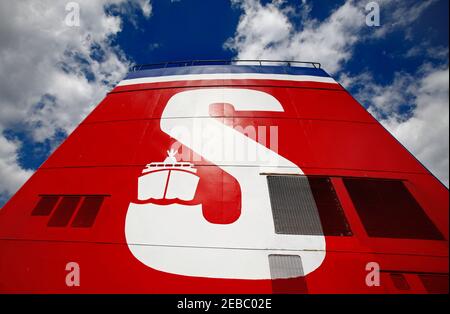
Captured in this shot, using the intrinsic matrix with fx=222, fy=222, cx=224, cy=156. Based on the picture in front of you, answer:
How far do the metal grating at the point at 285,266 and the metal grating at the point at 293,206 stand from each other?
2.15 ft

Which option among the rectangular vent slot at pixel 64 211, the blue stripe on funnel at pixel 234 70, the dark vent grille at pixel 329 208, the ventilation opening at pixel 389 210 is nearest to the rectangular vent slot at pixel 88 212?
the rectangular vent slot at pixel 64 211

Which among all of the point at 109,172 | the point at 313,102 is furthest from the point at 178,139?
the point at 313,102

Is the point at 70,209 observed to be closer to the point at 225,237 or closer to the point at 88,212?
the point at 88,212

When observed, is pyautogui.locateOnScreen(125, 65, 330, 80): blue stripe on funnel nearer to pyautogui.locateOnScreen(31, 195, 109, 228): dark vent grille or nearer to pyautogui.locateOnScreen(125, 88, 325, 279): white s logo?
pyautogui.locateOnScreen(125, 88, 325, 279): white s logo

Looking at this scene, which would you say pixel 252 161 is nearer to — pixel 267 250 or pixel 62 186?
pixel 267 250

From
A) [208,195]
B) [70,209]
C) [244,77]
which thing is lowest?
[70,209]

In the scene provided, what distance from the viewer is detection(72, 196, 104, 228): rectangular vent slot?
→ 20.3ft

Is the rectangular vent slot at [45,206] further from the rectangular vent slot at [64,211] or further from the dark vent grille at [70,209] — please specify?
the rectangular vent slot at [64,211]

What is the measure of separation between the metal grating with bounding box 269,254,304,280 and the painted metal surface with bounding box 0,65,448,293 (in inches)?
1.1

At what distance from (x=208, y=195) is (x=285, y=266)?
9.23 feet

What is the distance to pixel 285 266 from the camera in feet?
17.4

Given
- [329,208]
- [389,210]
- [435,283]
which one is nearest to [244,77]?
[329,208]

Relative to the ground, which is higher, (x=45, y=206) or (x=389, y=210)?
(x=45, y=206)

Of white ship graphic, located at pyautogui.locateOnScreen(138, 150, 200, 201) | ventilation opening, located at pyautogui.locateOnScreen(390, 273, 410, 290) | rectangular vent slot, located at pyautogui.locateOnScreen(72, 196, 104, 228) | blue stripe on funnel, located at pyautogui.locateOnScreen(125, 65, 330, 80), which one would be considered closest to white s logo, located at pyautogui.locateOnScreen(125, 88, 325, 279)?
white ship graphic, located at pyautogui.locateOnScreen(138, 150, 200, 201)
